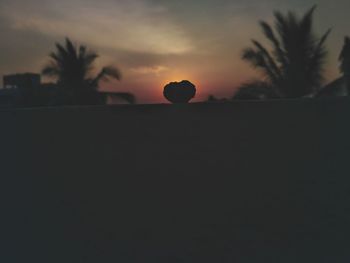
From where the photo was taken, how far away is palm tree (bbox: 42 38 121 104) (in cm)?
1977

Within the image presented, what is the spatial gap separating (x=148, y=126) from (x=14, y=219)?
1562 mm

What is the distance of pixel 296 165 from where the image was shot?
3963mm

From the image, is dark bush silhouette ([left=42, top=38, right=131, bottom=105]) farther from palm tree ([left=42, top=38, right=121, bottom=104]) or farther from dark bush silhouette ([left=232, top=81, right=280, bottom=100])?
dark bush silhouette ([left=232, top=81, right=280, bottom=100])

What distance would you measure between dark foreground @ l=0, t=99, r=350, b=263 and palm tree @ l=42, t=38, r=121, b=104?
15.1 meters

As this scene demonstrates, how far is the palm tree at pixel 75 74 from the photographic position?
19.8m

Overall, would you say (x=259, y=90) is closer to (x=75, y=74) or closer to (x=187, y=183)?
(x=75, y=74)

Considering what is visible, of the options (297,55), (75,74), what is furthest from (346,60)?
(75,74)

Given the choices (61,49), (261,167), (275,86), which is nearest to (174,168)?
(261,167)

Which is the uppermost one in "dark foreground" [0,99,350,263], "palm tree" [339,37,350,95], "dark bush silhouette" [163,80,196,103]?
"palm tree" [339,37,350,95]

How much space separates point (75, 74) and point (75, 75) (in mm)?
47

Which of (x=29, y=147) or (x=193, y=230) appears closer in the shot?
(x=193, y=230)

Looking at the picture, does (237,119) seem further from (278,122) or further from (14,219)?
(14,219)

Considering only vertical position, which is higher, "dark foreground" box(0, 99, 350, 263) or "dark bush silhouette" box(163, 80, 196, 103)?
"dark bush silhouette" box(163, 80, 196, 103)

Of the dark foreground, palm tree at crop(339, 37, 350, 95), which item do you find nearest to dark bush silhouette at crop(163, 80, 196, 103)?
the dark foreground
